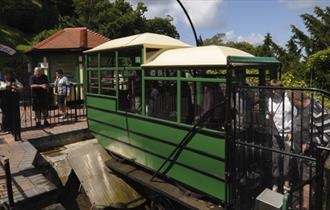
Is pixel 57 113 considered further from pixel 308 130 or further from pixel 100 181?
pixel 308 130

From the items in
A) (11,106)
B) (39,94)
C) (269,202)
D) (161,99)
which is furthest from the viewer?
(39,94)

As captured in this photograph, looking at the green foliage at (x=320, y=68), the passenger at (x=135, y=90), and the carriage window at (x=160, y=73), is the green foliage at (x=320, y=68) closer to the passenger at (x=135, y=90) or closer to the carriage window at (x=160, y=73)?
the passenger at (x=135, y=90)

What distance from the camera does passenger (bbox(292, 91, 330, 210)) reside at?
4.50 meters

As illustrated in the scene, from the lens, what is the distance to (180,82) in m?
5.98

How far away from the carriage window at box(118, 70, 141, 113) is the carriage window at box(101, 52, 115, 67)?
57cm

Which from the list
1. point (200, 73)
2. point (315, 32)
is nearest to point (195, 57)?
point (200, 73)

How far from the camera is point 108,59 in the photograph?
827 centimetres

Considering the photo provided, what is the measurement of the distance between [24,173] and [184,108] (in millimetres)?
3571

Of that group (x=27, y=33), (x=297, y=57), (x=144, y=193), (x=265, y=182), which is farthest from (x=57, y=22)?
(x=265, y=182)

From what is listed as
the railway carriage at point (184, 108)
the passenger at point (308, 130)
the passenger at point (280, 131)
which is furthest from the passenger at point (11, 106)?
the passenger at point (308, 130)

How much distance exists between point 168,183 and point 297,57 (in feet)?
44.1

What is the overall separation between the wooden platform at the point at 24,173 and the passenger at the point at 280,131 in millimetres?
4076

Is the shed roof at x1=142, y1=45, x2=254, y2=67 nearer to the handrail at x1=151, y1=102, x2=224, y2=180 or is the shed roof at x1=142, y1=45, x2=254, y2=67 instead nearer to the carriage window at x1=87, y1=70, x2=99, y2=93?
the handrail at x1=151, y1=102, x2=224, y2=180

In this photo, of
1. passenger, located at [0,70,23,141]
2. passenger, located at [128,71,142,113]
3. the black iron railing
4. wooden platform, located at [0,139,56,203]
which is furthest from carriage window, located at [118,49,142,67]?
the black iron railing
